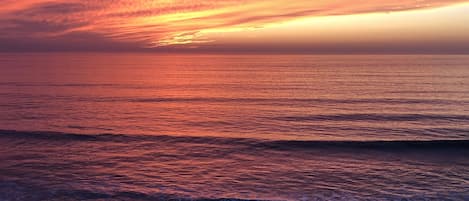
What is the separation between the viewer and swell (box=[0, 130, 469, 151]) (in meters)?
25.2

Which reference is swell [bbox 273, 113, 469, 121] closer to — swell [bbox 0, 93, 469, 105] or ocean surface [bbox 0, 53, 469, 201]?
ocean surface [bbox 0, 53, 469, 201]

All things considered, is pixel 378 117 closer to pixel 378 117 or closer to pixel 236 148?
pixel 378 117

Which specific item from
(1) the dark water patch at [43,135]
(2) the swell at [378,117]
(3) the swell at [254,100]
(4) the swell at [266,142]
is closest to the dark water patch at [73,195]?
(4) the swell at [266,142]

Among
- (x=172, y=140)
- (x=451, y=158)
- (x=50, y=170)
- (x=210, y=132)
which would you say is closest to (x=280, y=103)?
(x=210, y=132)

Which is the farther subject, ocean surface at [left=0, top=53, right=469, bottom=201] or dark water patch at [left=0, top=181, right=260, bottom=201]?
ocean surface at [left=0, top=53, right=469, bottom=201]

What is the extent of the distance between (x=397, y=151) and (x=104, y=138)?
56.1 ft

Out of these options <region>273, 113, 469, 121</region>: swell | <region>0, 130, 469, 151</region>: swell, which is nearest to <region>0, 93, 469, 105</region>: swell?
<region>273, 113, 469, 121</region>: swell

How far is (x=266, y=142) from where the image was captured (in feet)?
85.5

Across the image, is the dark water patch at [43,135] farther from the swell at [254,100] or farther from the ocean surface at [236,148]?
the swell at [254,100]

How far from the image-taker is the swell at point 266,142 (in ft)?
82.8

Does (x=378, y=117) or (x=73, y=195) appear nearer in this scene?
(x=73, y=195)

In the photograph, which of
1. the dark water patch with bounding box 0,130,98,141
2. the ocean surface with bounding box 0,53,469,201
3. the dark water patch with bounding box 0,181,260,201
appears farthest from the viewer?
the dark water patch with bounding box 0,130,98,141

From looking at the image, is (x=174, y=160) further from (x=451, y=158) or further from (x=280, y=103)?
(x=280, y=103)

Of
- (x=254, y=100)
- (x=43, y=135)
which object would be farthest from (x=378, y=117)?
(x=43, y=135)
